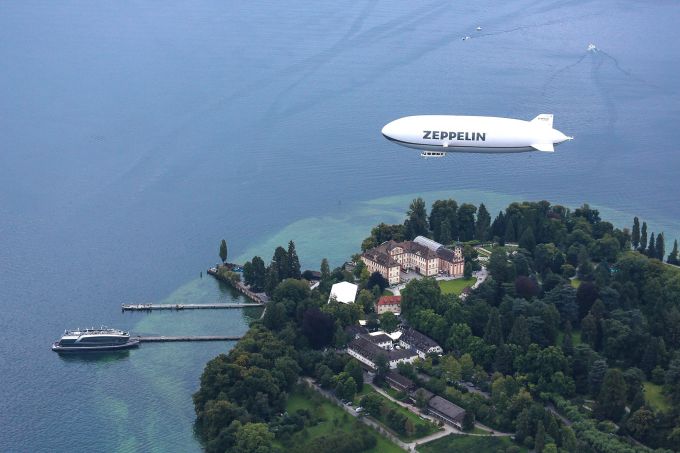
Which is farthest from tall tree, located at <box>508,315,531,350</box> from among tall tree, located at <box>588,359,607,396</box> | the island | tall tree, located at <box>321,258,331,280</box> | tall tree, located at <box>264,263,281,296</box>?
tall tree, located at <box>264,263,281,296</box>

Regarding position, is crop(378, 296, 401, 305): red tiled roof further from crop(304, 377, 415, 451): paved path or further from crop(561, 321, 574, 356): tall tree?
crop(561, 321, 574, 356): tall tree

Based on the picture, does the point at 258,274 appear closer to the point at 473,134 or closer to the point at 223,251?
the point at 223,251

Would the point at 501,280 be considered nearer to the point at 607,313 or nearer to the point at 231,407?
the point at 607,313

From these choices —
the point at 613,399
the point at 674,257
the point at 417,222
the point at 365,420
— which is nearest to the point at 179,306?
the point at 417,222

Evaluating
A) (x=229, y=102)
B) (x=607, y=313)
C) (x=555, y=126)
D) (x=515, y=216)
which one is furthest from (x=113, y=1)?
(x=607, y=313)

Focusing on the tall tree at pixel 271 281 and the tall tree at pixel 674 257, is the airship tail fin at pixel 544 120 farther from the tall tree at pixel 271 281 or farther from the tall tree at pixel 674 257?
the tall tree at pixel 271 281
